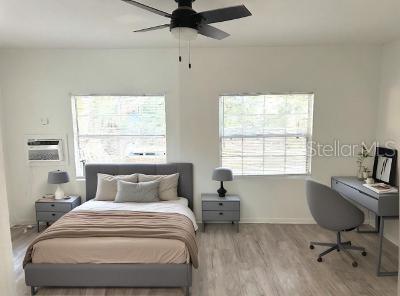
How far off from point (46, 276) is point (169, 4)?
288 cm

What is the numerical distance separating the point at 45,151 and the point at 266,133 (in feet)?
11.7

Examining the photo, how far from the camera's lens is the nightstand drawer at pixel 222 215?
168 inches

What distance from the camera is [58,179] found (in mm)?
4266

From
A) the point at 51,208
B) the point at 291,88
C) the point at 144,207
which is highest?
the point at 291,88

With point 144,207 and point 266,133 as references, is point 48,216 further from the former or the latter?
point 266,133

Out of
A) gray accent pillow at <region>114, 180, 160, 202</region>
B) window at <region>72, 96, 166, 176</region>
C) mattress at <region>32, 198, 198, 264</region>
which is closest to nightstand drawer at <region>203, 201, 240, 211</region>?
gray accent pillow at <region>114, 180, 160, 202</region>

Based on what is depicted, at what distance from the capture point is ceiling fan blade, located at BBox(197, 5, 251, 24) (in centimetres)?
207

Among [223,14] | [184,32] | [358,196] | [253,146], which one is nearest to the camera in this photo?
[223,14]

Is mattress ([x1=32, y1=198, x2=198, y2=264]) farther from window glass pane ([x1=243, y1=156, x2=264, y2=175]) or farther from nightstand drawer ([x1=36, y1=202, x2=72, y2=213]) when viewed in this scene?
window glass pane ([x1=243, y1=156, x2=264, y2=175])

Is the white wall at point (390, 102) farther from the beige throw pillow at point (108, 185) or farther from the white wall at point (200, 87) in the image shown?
the beige throw pillow at point (108, 185)

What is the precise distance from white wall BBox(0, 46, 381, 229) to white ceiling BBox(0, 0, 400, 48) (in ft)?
0.82

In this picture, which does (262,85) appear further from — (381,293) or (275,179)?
(381,293)

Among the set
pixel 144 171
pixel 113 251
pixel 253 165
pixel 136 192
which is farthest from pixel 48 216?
pixel 253 165

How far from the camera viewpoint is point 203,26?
93.4 inches
